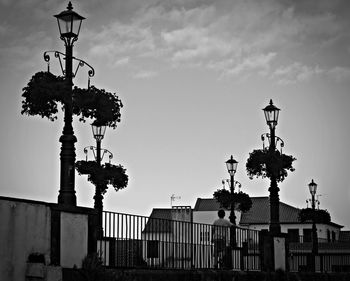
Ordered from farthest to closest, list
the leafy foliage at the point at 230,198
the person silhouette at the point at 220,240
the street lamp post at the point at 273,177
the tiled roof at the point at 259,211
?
the tiled roof at the point at 259,211 → the leafy foliage at the point at 230,198 → the street lamp post at the point at 273,177 → the person silhouette at the point at 220,240

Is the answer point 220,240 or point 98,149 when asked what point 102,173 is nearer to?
point 98,149

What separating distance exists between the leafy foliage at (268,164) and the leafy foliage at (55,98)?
9.82m

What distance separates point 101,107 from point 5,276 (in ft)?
16.2

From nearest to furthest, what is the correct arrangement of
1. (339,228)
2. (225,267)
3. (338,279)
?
(225,267) < (338,279) < (339,228)

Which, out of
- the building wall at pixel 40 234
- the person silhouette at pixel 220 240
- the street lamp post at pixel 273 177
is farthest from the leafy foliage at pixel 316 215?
the building wall at pixel 40 234

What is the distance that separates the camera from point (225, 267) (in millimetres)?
21109

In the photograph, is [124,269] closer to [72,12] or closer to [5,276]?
[5,276]

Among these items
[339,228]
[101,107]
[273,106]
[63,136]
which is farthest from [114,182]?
[339,228]

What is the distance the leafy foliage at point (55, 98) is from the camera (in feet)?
50.4

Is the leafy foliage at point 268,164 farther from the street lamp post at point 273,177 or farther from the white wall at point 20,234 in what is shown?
the white wall at point 20,234

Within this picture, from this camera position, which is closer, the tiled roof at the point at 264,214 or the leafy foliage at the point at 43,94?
the leafy foliage at the point at 43,94

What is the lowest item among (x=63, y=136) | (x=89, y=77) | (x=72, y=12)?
(x=63, y=136)

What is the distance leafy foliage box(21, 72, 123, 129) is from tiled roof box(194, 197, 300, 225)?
9302cm

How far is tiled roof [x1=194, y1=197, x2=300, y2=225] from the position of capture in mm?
109250
